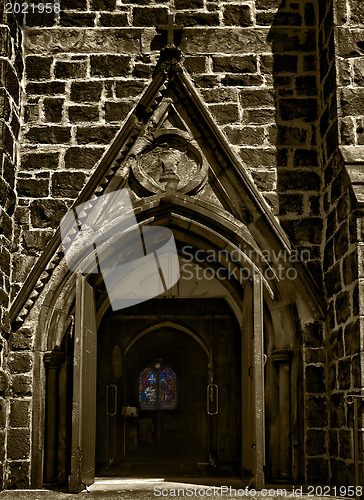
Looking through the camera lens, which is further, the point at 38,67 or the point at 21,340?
the point at 38,67

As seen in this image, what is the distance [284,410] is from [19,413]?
85.0 inches

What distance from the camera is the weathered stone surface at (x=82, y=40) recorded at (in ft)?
21.4

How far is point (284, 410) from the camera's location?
5.84m

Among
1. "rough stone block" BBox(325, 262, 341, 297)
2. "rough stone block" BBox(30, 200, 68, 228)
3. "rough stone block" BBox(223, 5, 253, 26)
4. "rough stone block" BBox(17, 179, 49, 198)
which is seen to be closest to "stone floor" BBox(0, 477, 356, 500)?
"rough stone block" BBox(325, 262, 341, 297)

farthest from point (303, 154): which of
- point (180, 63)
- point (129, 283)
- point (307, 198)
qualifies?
point (129, 283)

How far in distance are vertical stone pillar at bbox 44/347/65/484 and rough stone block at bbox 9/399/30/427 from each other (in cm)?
17

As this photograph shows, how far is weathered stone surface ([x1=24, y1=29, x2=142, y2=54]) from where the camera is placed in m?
6.51

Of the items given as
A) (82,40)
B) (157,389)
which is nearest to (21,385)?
(82,40)

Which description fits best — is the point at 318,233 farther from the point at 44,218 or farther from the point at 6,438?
the point at 6,438

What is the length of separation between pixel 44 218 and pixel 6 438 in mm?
1860

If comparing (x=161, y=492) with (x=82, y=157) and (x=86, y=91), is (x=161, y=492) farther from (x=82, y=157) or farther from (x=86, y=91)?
(x=86, y=91)

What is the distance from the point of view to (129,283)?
9250 mm

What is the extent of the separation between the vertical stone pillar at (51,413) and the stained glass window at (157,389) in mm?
8718

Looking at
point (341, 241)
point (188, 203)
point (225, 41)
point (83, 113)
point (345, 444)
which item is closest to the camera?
point (345, 444)
